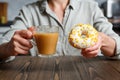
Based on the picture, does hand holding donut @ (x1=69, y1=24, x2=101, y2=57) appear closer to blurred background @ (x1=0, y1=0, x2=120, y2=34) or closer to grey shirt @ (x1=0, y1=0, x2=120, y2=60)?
grey shirt @ (x1=0, y1=0, x2=120, y2=60)

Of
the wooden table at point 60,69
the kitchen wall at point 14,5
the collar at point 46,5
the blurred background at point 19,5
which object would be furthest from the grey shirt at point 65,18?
the kitchen wall at point 14,5

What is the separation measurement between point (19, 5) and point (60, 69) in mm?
2800

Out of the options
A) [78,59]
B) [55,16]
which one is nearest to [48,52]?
[78,59]

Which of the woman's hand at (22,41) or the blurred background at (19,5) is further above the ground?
the blurred background at (19,5)

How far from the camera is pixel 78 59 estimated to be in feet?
3.79

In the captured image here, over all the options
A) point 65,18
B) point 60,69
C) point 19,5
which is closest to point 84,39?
point 60,69

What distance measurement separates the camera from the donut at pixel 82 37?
86 centimetres

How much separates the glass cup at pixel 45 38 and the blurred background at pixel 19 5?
2170 mm

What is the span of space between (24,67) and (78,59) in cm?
30

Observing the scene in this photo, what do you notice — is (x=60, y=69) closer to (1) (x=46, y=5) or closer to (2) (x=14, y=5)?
(1) (x=46, y=5)

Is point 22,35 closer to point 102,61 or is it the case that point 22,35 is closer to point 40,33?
point 40,33

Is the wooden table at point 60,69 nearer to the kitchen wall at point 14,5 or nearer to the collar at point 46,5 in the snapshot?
the collar at point 46,5

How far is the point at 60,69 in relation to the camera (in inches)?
36.8

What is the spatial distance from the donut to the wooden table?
10 centimetres
